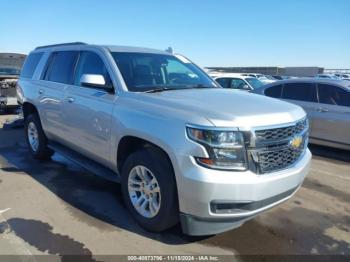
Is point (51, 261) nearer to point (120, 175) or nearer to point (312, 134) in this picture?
point (120, 175)

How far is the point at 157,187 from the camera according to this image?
11.3ft

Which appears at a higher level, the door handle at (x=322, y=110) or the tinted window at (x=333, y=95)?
the tinted window at (x=333, y=95)

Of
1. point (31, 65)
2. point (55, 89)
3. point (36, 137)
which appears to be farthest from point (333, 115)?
point (31, 65)

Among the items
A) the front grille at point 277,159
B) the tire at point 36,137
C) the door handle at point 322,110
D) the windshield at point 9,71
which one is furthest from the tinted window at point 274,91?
the windshield at point 9,71

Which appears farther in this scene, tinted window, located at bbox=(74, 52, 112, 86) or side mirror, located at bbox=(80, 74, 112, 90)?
tinted window, located at bbox=(74, 52, 112, 86)

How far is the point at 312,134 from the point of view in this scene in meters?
7.71

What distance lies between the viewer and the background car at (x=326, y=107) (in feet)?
23.7

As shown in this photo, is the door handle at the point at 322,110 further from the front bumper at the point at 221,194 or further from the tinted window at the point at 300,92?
the front bumper at the point at 221,194

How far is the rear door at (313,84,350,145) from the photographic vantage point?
7.18m

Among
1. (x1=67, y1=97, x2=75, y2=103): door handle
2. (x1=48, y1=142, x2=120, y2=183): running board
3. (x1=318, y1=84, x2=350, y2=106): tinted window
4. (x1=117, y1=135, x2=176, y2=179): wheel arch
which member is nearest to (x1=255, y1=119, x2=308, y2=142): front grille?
(x1=117, y1=135, x2=176, y2=179): wheel arch

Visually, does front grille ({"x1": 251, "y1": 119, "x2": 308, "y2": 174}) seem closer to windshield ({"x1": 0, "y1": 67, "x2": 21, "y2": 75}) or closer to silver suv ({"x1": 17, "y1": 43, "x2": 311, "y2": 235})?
silver suv ({"x1": 17, "y1": 43, "x2": 311, "y2": 235})

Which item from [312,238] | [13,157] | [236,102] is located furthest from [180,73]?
[13,157]

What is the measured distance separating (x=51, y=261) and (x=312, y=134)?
20.7 ft

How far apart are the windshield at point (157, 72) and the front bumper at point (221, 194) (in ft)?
4.67
